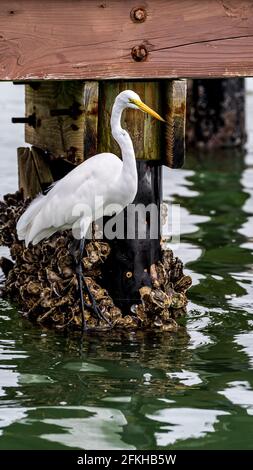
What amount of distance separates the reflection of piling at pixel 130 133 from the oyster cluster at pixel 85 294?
0.08 m

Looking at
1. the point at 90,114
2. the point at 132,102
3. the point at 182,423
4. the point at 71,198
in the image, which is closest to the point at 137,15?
the point at 132,102

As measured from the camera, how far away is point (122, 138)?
744 centimetres

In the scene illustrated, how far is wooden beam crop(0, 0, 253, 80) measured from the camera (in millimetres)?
7117

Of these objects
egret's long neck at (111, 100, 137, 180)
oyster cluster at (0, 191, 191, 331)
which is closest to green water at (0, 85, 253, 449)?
oyster cluster at (0, 191, 191, 331)

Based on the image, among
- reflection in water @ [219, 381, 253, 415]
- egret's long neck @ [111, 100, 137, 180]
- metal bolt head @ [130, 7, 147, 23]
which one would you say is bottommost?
reflection in water @ [219, 381, 253, 415]

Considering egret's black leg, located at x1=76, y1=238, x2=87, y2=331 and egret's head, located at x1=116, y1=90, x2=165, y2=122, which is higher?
egret's head, located at x1=116, y1=90, x2=165, y2=122

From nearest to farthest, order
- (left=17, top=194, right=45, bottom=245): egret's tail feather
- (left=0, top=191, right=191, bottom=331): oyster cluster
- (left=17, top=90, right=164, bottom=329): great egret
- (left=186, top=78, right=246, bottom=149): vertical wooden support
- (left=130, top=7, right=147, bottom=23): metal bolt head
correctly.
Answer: (left=130, top=7, right=147, bottom=23): metal bolt head → (left=17, top=90, right=164, bottom=329): great egret → (left=0, top=191, right=191, bottom=331): oyster cluster → (left=17, top=194, right=45, bottom=245): egret's tail feather → (left=186, top=78, right=246, bottom=149): vertical wooden support

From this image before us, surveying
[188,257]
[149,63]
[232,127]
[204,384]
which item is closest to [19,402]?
[204,384]

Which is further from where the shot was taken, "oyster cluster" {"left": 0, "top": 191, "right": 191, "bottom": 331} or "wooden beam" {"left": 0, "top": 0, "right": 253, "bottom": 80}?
"oyster cluster" {"left": 0, "top": 191, "right": 191, "bottom": 331}

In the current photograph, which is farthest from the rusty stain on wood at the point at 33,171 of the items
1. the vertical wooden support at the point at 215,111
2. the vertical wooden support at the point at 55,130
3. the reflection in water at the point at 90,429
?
the vertical wooden support at the point at 215,111

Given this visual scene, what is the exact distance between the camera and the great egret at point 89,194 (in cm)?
747

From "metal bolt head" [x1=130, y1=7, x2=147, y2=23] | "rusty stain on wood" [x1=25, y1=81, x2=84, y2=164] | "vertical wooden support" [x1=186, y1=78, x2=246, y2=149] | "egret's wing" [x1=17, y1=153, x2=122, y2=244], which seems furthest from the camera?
"vertical wooden support" [x1=186, y1=78, x2=246, y2=149]

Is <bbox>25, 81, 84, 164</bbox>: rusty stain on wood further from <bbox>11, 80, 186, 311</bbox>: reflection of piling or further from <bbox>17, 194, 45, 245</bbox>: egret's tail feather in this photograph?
<bbox>17, 194, 45, 245</bbox>: egret's tail feather
